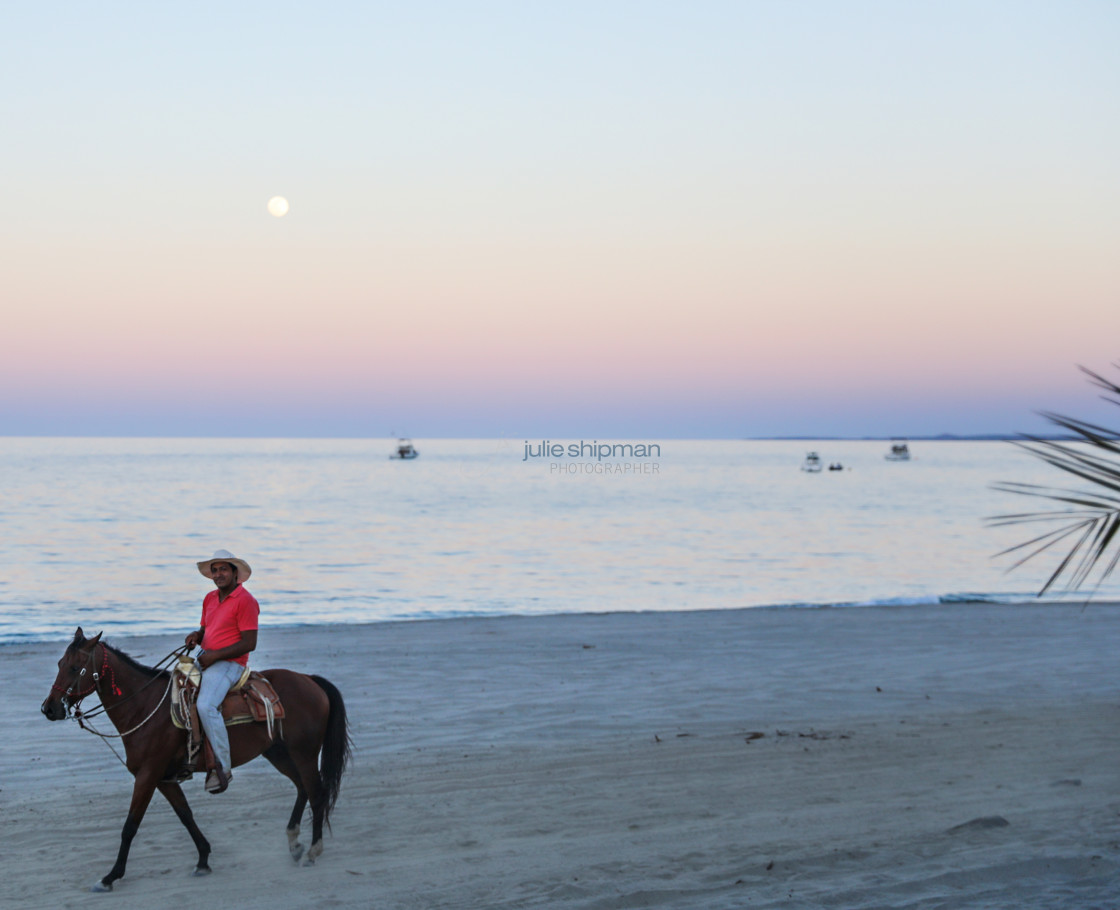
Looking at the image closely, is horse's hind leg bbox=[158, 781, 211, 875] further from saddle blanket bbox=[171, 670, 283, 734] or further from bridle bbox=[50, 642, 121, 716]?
bridle bbox=[50, 642, 121, 716]

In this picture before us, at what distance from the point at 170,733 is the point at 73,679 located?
65 cm

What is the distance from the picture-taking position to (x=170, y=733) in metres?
6.10

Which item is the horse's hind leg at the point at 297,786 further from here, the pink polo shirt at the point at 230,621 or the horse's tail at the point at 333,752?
the pink polo shirt at the point at 230,621

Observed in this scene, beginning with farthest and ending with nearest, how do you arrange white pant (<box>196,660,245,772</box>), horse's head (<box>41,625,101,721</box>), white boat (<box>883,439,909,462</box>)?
white boat (<box>883,439,909,462</box>), white pant (<box>196,660,245,772</box>), horse's head (<box>41,625,101,721</box>)

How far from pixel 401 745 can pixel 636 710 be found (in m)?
2.76

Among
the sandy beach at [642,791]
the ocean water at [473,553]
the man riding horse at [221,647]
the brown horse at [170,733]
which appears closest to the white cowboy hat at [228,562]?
the man riding horse at [221,647]

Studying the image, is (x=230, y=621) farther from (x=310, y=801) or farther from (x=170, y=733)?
(x=310, y=801)

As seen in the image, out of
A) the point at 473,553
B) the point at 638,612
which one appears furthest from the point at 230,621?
the point at 473,553

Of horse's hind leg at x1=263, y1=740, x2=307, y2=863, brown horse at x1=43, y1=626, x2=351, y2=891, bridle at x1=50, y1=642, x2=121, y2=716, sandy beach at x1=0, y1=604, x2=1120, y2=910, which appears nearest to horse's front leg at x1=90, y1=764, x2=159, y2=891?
brown horse at x1=43, y1=626, x2=351, y2=891

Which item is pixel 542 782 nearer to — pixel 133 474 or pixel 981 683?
pixel 981 683

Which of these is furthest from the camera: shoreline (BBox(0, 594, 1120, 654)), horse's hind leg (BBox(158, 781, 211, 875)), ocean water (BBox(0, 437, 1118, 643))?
ocean water (BBox(0, 437, 1118, 643))

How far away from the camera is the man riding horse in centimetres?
608

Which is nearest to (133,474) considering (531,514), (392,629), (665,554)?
(531,514)

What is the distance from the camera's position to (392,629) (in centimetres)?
1689
